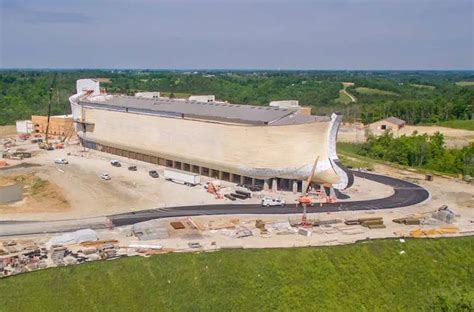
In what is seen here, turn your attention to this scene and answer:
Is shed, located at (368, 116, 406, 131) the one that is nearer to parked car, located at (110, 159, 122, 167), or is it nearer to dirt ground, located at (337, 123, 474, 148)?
dirt ground, located at (337, 123, 474, 148)

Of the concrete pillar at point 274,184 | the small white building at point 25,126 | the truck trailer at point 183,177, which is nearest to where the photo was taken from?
the concrete pillar at point 274,184

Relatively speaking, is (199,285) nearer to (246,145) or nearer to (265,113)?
(246,145)

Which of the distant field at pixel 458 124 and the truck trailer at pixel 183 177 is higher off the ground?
the distant field at pixel 458 124

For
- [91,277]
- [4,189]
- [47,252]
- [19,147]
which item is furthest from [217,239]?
[19,147]

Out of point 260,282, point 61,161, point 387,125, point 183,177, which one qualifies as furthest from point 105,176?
point 387,125

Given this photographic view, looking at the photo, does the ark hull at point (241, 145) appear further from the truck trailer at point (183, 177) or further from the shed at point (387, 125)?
the shed at point (387, 125)

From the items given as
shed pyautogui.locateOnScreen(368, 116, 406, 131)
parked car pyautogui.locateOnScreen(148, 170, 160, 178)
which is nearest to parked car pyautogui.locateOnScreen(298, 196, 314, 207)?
parked car pyautogui.locateOnScreen(148, 170, 160, 178)

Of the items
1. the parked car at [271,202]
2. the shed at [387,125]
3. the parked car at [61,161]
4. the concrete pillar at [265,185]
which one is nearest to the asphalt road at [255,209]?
the parked car at [271,202]
